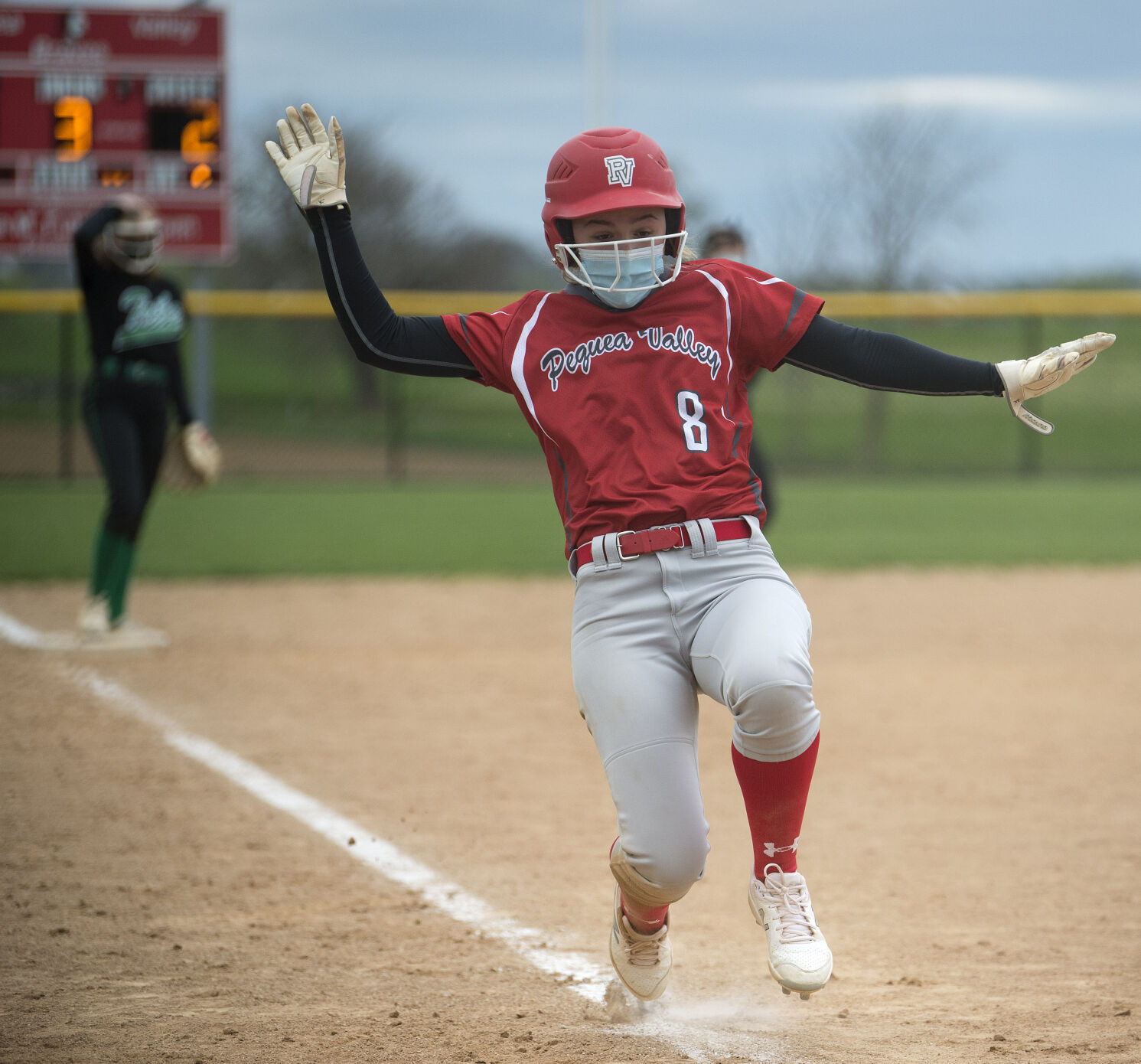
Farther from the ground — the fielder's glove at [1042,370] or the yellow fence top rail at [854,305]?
the fielder's glove at [1042,370]

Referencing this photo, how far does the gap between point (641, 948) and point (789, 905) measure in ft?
1.03

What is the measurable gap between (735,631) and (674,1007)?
2.81 ft

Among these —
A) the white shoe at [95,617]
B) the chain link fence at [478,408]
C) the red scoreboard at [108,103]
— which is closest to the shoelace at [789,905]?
the white shoe at [95,617]

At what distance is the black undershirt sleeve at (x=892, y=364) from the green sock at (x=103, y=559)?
449 centimetres

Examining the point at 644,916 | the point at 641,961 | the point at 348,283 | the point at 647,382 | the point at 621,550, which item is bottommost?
the point at 641,961

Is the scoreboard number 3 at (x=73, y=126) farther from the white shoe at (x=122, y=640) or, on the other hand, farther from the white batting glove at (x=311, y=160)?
the white batting glove at (x=311, y=160)

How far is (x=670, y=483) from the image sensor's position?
8.54ft

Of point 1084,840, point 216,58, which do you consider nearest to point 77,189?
point 216,58

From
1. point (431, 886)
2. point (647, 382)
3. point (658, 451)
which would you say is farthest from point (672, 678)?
point (431, 886)

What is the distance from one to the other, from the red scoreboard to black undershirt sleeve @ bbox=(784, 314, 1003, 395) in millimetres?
10798

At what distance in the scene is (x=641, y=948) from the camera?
2.75 metres

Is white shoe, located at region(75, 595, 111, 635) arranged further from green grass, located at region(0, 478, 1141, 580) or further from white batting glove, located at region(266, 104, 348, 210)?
white batting glove, located at region(266, 104, 348, 210)

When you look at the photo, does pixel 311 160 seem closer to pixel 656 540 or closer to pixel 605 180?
pixel 605 180

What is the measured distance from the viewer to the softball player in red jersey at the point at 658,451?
101 inches
